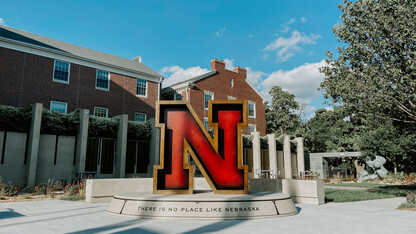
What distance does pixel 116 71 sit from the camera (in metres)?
28.7

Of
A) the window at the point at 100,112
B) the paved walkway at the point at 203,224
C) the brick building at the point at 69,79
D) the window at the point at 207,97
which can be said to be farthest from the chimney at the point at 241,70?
the paved walkway at the point at 203,224

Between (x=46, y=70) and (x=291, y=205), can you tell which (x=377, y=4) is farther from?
(x=46, y=70)

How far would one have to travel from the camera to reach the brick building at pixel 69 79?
23000mm

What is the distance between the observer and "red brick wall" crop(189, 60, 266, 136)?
109 feet

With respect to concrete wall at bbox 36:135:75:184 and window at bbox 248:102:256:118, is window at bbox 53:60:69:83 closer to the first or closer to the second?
concrete wall at bbox 36:135:75:184

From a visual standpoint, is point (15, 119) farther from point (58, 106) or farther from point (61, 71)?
point (61, 71)

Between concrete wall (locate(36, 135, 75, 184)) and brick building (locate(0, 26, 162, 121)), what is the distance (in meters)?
5.60

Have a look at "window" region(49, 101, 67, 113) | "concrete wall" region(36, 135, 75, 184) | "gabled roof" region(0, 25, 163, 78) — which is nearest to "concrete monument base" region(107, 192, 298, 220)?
"concrete wall" region(36, 135, 75, 184)

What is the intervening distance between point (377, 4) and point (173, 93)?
80.6ft

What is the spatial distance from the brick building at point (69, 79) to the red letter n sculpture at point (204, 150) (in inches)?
704

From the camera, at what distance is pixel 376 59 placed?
14.1 m

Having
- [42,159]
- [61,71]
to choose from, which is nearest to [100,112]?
[61,71]

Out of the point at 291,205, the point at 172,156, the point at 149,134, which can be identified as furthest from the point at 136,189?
the point at 149,134

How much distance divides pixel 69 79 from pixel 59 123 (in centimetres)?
694
